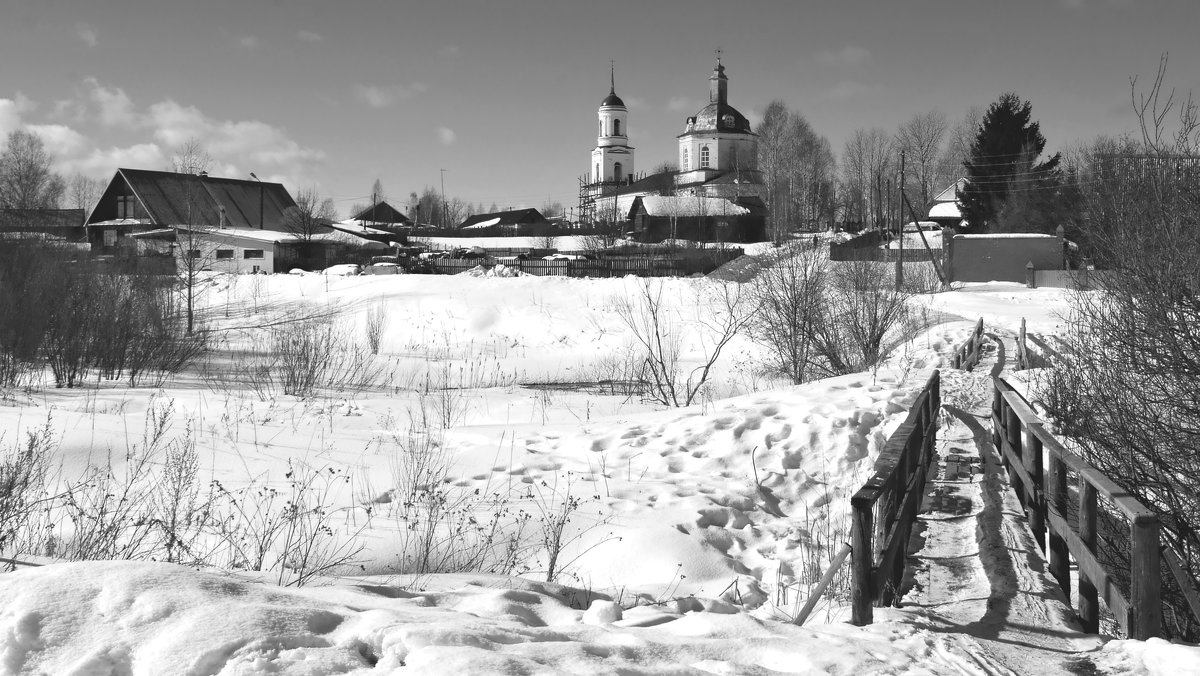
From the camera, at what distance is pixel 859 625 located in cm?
484

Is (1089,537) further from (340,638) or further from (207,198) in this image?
(207,198)

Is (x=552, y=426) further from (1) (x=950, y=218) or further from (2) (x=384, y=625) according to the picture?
(1) (x=950, y=218)

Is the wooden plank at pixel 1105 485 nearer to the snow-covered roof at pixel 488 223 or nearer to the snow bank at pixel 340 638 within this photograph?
the snow bank at pixel 340 638

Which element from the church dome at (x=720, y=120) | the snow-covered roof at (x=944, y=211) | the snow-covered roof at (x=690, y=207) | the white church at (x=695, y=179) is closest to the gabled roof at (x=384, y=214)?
the white church at (x=695, y=179)

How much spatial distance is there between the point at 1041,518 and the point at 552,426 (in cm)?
631

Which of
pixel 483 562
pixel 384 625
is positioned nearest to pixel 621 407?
pixel 483 562

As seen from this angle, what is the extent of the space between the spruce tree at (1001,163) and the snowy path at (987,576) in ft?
145

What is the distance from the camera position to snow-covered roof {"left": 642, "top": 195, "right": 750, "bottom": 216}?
7104 cm

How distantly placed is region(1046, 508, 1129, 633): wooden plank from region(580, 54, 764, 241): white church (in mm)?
56246

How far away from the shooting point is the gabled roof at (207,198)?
57.7 metres

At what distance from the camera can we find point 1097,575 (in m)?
4.98

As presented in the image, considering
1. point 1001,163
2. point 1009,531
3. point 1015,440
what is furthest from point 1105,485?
point 1001,163

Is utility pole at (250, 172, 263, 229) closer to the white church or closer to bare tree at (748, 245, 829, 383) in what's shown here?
the white church

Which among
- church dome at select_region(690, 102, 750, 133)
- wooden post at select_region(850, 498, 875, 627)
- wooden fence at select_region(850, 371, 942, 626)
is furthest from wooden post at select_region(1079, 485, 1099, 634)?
church dome at select_region(690, 102, 750, 133)
